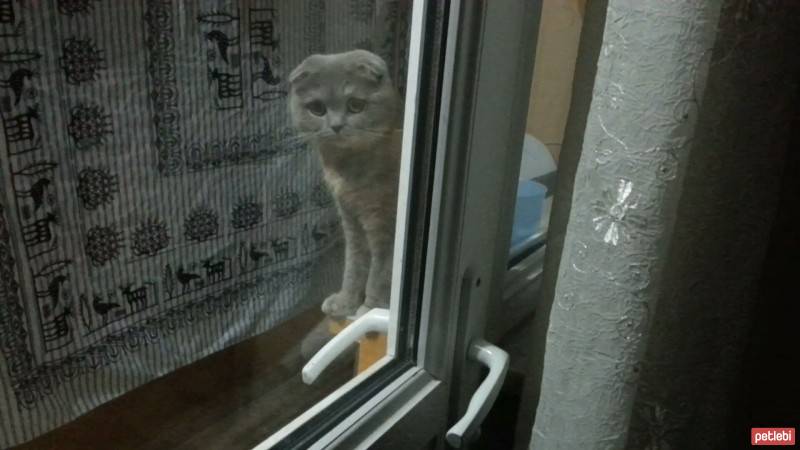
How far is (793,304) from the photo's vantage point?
662 millimetres

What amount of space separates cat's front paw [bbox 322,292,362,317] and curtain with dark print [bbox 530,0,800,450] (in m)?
0.24

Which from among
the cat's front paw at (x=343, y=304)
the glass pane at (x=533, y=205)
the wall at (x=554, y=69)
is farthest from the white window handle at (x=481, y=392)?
the wall at (x=554, y=69)

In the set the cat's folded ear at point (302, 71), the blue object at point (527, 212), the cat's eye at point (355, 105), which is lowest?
the blue object at point (527, 212)

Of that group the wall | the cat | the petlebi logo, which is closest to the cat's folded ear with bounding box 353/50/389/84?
the cat

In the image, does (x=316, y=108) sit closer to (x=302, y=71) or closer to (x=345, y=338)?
(x=302, y=71)

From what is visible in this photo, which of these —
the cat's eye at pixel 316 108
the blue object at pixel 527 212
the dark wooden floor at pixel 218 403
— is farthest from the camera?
the blue object at pixel 527 212

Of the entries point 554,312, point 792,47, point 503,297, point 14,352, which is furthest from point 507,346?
point 14,352

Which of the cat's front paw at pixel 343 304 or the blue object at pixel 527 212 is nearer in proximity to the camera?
the cat's front paw at pixel 343 304

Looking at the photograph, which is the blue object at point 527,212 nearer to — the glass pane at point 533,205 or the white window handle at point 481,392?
the glass pane at point 533,205

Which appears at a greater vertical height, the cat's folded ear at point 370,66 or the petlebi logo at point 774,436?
the cat's folded ear at point 370,66

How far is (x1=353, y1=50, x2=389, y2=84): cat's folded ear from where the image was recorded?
26.4 inches

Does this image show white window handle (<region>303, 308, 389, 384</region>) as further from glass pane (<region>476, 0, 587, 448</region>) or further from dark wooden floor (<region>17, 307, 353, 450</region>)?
glass pane (<region>476, 0, 587, 448</region>)

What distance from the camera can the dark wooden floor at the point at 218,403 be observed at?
1.84ft

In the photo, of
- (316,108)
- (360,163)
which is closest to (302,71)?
(316,108)
